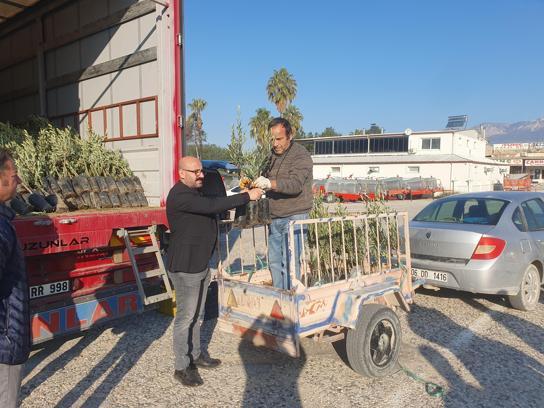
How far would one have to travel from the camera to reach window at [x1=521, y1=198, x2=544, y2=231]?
642 cm

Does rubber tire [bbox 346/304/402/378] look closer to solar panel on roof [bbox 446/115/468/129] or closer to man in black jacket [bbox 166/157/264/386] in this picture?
man in black jacket [bbox 166/157/264/386]

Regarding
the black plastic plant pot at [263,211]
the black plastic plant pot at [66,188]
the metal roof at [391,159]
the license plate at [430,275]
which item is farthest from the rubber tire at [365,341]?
the metal roof at [391,159]

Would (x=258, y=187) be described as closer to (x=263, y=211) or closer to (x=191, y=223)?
(x=263, y=211)

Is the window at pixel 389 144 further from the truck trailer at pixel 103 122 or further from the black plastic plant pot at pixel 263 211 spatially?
the black plastic plant pot at pixel 263 211

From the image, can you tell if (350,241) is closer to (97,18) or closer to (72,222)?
(72,222)

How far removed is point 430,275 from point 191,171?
12.0ft

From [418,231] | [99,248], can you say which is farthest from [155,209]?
[418,231]

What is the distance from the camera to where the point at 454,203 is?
6.98 meters

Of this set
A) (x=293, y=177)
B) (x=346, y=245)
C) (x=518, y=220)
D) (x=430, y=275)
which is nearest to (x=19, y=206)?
(x=293, y=177)

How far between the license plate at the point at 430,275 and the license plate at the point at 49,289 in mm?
4040

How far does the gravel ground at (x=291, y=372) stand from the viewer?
3824 mm

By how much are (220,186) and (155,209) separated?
2.71 ft

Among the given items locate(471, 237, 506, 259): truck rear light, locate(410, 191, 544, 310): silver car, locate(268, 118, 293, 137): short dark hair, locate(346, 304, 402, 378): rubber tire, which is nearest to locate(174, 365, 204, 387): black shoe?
locate(346, 304, 402, 378): rubber tire

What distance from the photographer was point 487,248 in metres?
5.74
